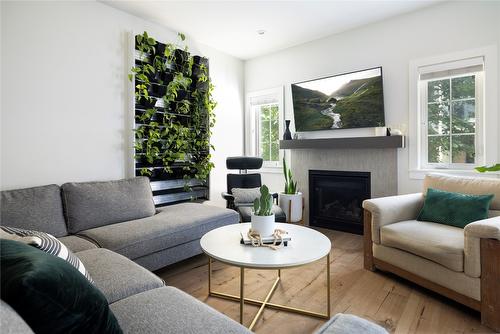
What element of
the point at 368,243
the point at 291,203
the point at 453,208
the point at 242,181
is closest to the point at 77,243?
the point at 242,181

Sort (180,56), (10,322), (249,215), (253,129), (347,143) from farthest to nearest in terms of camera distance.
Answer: (253,129) < (180,56) < (347,143) < (249,215) < (10,322)

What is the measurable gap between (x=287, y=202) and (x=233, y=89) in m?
2.05

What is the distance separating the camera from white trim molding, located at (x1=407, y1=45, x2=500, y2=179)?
270 centimetres

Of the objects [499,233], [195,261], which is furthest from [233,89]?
[499,233]

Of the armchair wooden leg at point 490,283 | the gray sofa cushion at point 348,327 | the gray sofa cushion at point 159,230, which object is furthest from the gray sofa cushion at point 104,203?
the armchair wooden leg at point 490,283

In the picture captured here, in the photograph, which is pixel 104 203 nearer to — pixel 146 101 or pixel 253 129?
pixel 146 101

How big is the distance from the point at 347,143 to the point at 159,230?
240cm

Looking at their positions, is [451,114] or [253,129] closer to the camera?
[451,114]

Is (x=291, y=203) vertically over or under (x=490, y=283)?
over

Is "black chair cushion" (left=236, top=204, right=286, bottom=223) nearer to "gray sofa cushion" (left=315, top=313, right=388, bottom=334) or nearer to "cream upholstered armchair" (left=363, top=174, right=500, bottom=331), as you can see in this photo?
"cream upholstered armchair" (left=363, top=174, right=500, bottom=331)

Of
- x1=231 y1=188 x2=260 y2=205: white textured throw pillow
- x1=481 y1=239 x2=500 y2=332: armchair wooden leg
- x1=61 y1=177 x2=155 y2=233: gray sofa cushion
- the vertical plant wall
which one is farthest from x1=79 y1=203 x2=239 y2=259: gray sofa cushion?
x1=481 y1=239 x2=500 y2=332: armchair wooden leg

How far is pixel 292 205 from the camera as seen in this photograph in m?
3.75

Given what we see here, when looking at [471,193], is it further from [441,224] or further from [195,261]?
[195,261]

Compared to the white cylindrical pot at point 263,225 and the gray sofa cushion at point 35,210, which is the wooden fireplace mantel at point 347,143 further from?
the gray sofa cushion at point 35,210
